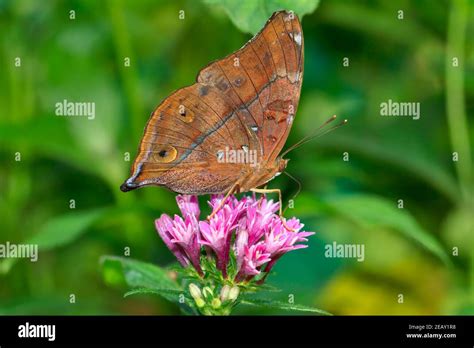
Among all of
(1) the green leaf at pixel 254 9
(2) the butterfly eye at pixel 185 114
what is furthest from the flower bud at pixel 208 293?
(1) the green leaf at pixel 254 9

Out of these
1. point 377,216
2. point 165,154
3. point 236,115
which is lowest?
point 377,216

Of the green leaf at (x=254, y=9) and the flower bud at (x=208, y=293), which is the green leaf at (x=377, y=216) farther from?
the flower bud at (x=208, y=293)

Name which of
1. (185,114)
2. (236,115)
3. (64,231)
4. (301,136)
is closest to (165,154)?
(185,114)

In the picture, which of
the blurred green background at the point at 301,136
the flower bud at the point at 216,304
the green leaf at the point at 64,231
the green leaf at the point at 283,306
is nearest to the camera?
the green leaf at the point at 283,306

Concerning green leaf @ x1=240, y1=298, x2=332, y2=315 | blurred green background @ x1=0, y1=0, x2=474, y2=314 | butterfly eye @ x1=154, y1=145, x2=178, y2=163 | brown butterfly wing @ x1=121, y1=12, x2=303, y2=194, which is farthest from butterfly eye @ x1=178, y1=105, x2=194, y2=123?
blurred green background @ x1=0, y1=0, x2=474, y2=314

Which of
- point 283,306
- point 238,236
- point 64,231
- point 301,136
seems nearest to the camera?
point 283,306

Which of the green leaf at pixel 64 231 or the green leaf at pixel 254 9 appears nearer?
the green leaf at pixel 254 9

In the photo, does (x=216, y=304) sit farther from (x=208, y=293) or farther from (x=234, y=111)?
(x=234, y=111)
